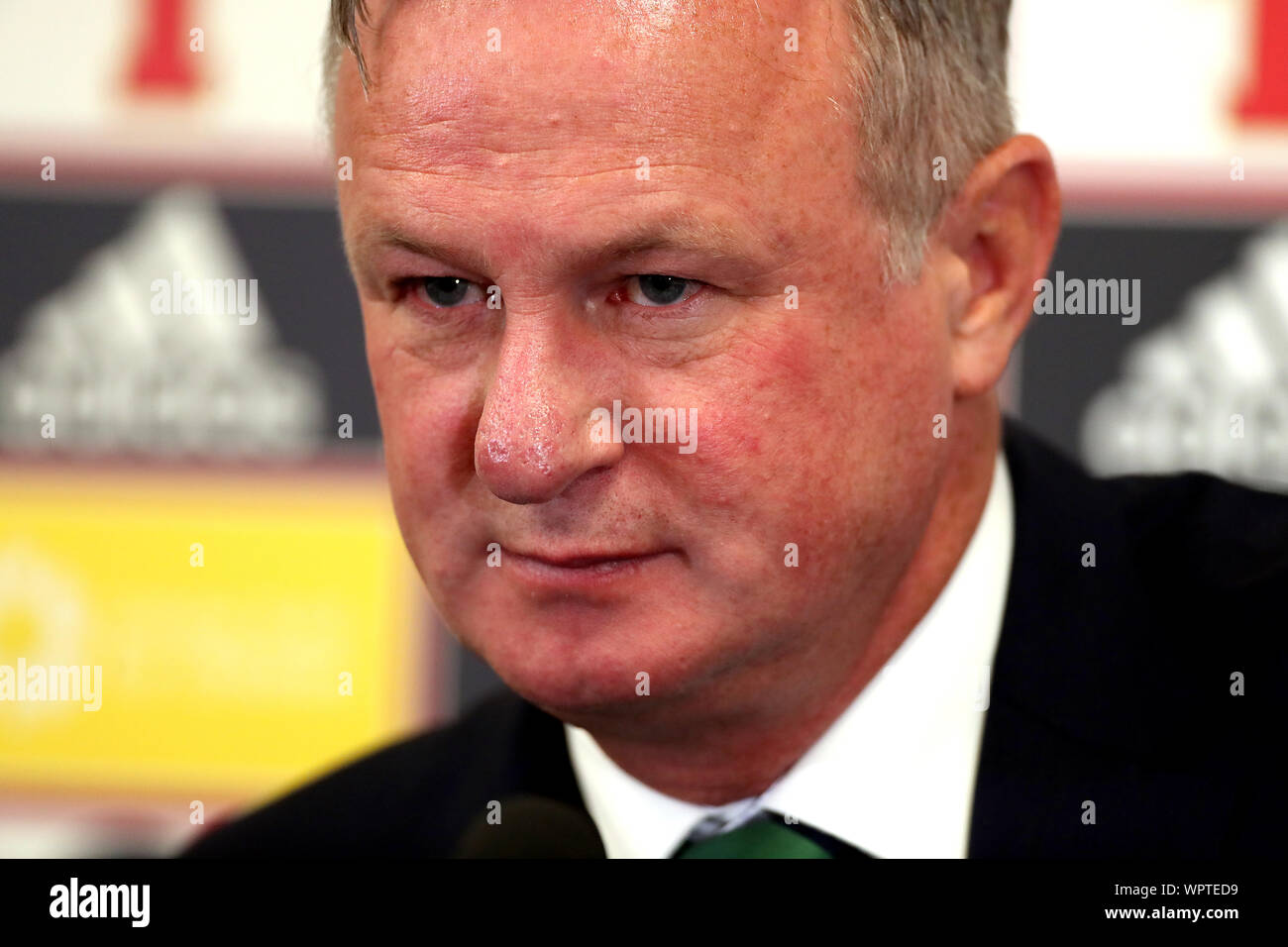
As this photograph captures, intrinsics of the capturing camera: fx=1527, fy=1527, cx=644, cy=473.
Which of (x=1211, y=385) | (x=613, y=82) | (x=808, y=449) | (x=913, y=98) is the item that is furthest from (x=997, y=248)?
(x=1211, y=385)

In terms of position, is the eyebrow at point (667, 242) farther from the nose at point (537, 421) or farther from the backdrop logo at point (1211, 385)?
the backdrop logo at point (1211, 385)

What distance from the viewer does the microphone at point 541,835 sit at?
1.05 meters

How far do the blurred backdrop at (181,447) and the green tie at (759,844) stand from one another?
114 centimetres

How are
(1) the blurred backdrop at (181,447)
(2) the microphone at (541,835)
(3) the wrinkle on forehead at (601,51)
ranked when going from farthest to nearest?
(1) the blurred backdrop at (181,447), (2) the microphone at (541,835), (3) the wrinkle on forehead at (601,51)

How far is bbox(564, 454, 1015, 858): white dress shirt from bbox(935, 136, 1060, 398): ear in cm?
15

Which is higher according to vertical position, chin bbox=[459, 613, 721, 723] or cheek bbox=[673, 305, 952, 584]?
cheek bbox=[673, 305, 952, 584]

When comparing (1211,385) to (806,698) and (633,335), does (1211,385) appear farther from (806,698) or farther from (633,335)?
(633,335)

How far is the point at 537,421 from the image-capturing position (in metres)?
0.95

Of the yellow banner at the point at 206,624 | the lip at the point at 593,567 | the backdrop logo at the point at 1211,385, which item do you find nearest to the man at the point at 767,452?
the lip at the point at 593,567

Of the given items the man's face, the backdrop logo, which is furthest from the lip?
the backdrop logo

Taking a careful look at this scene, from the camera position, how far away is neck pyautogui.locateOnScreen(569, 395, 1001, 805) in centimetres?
113

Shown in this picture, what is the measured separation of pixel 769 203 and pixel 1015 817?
48 centimetres

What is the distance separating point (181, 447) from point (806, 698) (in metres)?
1.44

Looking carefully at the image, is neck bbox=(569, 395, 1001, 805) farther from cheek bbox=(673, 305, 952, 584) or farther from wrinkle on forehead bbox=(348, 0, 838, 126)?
wrinkle on forehead bbox=(348, 0, 838, 126)
